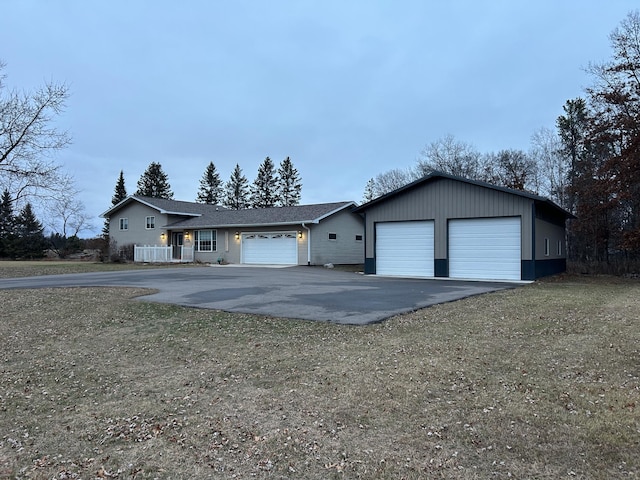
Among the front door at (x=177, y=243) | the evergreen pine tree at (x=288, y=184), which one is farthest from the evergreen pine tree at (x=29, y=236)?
the evergreen pine tree at (x=288, y=184)

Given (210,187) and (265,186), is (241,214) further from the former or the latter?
(210,187)

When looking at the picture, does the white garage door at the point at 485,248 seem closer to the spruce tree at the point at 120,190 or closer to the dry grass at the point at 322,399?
the dry grass at the point at 322,399

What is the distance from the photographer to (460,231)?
1694 cm

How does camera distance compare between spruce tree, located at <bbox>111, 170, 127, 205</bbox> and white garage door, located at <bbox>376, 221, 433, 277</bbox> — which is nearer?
white garage door, located at <bbox>376, 221, 433, 277</bbox>

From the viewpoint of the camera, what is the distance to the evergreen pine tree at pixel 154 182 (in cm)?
5675

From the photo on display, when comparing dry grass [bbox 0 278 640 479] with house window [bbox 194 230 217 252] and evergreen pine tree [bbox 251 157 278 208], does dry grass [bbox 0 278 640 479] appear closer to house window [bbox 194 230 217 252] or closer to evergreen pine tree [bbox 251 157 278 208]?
house window [bbox 194 230 217 252]

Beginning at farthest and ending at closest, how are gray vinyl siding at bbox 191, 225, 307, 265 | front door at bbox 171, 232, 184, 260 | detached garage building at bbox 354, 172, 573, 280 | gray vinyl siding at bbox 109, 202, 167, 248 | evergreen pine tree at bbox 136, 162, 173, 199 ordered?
evergreen pine tree at bbox 136, 162, 173, 199
gray vinyl siding at bbox 109, 202, 167, 248
front door at bbox 171, 232, 184, 260
gray vinyl siding at bbox 191, 225, 307, 265
detached garage building at bbox 354, 172, 573, 280

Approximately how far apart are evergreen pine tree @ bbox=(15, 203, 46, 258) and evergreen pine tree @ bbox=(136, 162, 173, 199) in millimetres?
13275

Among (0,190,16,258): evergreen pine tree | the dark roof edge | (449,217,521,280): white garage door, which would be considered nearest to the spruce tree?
(0,190,16,258): evergreen pine tree

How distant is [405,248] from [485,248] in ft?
10.7

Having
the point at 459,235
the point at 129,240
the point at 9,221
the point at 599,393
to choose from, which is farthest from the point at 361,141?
the point at 9,221

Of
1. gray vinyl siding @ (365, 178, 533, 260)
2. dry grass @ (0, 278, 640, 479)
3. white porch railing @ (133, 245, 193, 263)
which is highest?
gray vinyl siding @ (365, 178, 533, 260)

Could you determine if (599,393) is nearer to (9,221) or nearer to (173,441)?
(173,441)

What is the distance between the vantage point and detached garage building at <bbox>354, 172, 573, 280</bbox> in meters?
15.8
